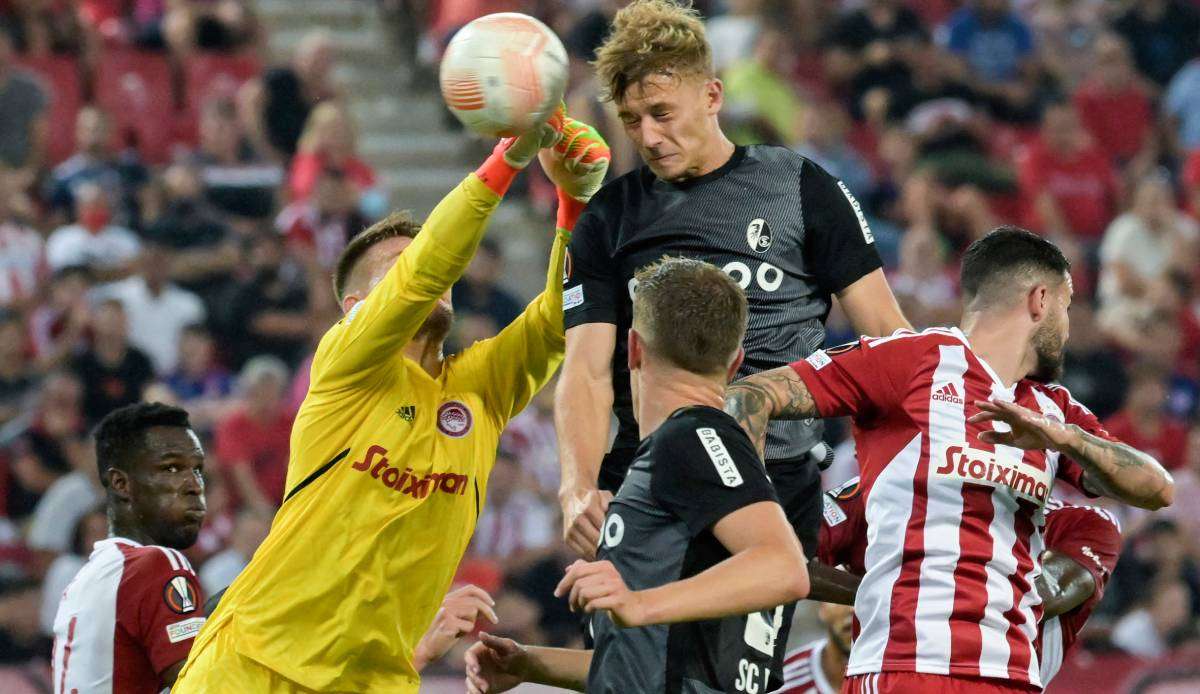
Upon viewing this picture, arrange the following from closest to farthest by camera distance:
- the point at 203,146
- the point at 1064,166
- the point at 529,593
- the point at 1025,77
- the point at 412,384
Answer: the point at 412,384 → the point at 529,593 → the point at 203,146 → the point at 1064,166 → the point at 1025,77

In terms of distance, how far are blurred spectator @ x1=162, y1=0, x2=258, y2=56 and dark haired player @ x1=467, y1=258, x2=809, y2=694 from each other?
30.2 ft

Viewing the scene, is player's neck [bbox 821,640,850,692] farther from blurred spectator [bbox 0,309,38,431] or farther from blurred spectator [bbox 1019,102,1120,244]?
blurred spectator [bbox 1019,102,1120,244]

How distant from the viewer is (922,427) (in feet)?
16.1

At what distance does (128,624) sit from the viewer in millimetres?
5391

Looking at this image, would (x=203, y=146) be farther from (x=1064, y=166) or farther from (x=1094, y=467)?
(x=1094, y=467)

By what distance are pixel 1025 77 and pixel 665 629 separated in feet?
39.1

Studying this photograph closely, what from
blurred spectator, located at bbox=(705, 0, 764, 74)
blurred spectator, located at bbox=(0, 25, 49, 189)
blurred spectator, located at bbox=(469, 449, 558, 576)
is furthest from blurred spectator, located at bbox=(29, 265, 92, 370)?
blurred spectator, located at bbox=(705, 0, 764, 74)

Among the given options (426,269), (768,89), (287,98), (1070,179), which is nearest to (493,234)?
(287,98)

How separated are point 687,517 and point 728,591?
0.91 feet

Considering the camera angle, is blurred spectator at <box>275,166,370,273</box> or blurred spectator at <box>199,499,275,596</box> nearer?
blurred spectator at <box>199,499,275,596</box>

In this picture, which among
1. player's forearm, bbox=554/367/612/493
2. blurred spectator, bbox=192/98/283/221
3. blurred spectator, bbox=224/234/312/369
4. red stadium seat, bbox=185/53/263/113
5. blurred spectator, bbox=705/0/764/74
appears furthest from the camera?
blurred spectator, bbox=705/0/764/74

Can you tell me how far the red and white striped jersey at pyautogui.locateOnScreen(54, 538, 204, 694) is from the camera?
5.37m

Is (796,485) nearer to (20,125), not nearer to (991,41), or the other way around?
(20,125)

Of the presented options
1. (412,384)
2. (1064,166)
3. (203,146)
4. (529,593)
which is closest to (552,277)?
(412,384)
